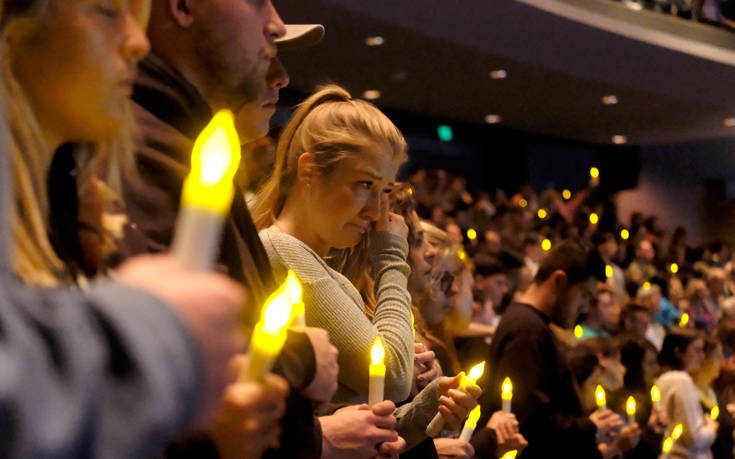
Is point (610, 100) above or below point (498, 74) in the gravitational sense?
below

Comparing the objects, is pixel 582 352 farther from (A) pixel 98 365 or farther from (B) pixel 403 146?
(A) pixel 98 365

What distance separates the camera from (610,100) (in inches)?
491

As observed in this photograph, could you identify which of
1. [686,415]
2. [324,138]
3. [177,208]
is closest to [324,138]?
[324,138]

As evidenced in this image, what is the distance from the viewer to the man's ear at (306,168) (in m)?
1.89

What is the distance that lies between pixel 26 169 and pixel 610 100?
12253mm

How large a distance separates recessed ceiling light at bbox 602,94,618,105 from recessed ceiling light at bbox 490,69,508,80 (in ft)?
6.10

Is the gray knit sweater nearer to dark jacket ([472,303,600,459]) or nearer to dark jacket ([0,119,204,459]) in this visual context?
dark jacket ([0,119,204,459])

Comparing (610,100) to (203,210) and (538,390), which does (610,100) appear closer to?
(538,390)

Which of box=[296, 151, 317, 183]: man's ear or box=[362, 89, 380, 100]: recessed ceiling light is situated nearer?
box=[296, 151, 317, 183]: man's ear

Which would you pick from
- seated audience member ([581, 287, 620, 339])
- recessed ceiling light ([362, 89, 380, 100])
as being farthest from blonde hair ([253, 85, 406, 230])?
recessed ceiling light ([362, 89, 380, 100])

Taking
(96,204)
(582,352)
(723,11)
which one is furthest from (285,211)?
(723,11)

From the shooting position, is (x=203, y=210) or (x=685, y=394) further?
(x=685, y=394)

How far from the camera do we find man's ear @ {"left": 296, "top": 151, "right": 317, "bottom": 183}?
1.89m

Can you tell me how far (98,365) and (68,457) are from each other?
0.16 feet
